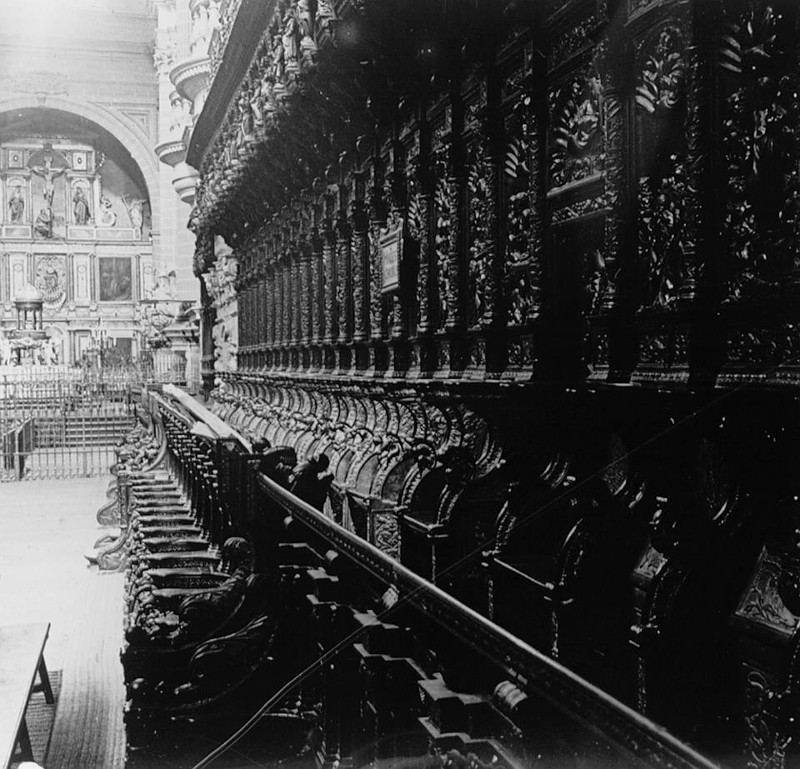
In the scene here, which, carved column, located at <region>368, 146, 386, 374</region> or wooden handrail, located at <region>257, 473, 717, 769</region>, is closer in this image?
wooden handrail, located at <region>257, 473, 717, 769</region>

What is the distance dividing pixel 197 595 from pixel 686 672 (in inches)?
67.3

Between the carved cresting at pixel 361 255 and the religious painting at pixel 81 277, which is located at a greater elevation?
the religious painting at pixel 81 277

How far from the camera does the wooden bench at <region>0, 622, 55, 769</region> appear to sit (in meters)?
3.05

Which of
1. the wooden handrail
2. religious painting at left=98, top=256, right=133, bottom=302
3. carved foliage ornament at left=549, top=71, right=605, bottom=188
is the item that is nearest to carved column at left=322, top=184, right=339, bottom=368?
carved foliage ornament at left=549, top=71, right=605, bottom=188

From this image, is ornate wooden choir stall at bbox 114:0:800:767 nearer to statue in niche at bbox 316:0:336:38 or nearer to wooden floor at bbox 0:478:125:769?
statue in niche at bbox 316:0:336:38

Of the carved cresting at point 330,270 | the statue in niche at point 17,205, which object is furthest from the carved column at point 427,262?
the statue in niche at point 17,205

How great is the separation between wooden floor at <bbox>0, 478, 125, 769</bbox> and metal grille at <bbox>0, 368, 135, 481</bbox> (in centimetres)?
242

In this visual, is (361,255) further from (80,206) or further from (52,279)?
(80,206)

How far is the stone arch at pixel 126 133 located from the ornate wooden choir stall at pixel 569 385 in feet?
90.7

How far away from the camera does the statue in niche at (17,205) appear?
3381cm

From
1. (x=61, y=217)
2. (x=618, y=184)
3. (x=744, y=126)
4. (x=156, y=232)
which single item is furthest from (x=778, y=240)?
(x=61, y=217)

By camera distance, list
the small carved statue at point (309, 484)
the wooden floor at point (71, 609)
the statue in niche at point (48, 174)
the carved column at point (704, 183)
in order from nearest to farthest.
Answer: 1. the carved column at point (704, 183)
2. the small carved statue at point (309, 484)
3. the wooden floor at point (71, 609)
4. the statue in niche at point (48, 174)

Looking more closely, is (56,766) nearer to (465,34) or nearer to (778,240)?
(778,240)

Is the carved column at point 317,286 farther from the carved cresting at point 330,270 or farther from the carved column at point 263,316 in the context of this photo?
the carved column at point 263,316
